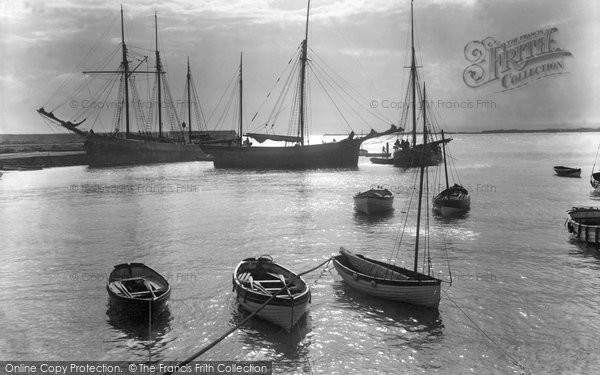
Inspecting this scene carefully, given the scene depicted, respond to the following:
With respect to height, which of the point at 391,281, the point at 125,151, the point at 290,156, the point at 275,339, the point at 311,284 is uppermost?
the point at 125,151

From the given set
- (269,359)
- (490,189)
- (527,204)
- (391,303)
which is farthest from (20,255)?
(490,189)

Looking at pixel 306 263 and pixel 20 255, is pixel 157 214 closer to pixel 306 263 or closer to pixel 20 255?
pixel 20 255

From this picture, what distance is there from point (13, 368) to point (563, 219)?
3665cm

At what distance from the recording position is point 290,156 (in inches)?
3334

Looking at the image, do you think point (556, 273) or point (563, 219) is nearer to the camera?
point (556, 273)

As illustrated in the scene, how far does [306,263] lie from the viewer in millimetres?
24266

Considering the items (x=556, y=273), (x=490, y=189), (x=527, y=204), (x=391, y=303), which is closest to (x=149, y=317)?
(x=391, y=303)

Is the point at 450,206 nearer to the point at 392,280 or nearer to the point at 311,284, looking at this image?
the point at 311,284

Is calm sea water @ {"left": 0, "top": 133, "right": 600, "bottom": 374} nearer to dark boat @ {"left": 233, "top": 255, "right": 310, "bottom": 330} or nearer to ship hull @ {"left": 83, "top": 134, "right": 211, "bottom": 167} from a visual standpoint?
dark boat @ {"left": 233, "top": 255, "right": 310, "bottom": 330}

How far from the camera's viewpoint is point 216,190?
184 feet

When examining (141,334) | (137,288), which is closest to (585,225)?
(137,288)

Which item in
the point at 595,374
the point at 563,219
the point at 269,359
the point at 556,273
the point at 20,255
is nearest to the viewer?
the point at 595,374

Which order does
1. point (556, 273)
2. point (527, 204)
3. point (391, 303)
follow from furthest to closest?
point (527, 204), point (556, 273), point (391, 303)

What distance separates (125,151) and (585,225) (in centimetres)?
8513
